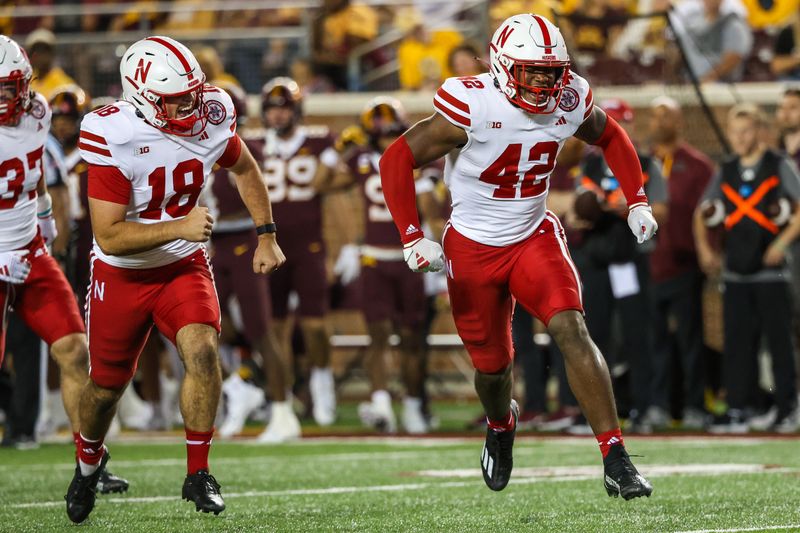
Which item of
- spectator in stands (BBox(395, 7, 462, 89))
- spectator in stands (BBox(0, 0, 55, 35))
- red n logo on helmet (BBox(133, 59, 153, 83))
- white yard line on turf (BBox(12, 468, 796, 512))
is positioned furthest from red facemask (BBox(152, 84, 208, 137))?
spectator in stands (BBox(0, 0, 55, 35))

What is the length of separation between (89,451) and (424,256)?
156 centimetres

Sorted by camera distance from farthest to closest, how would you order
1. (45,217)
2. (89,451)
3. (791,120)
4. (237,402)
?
(791,120)
(237,402)
(45,217)
(89,451)

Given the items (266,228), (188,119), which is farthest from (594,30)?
(188,119)

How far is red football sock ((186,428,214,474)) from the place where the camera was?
536cm

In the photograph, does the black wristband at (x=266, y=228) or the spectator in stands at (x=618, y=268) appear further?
the spectator in stands at (x=618, y=268)

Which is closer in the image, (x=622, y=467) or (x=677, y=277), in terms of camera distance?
Result: (x=622, y=467)

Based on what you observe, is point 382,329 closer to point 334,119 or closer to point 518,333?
point 518,333

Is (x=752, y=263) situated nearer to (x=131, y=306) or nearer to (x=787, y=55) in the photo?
(x=787, y=55)

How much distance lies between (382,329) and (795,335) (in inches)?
124

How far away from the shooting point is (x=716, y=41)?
12.9m

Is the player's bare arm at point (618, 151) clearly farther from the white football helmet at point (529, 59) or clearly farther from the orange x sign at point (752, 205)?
the orange x sign at point (752, 205)

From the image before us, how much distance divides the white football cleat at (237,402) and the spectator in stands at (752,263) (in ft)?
10.4

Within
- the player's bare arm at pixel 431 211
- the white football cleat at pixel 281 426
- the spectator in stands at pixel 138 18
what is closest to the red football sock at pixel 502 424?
the white football cleat at pixel 281 426

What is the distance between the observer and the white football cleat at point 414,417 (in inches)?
395
